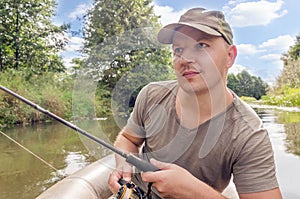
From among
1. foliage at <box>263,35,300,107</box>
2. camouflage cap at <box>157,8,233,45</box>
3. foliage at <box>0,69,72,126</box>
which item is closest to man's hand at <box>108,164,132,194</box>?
camouflage cap at <box>157,8,233,45</box>

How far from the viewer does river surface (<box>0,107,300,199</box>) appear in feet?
7.56

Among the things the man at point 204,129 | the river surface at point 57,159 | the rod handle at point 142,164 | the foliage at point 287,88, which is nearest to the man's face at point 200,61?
the man at point 204,129

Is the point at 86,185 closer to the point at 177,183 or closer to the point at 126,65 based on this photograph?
the point at 126,65

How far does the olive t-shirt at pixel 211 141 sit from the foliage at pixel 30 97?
17.0 feet

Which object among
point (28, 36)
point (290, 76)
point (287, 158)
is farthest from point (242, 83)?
point (290, 76)

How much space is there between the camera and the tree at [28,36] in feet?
33.9

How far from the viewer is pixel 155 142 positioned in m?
1.03

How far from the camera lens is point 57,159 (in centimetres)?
393

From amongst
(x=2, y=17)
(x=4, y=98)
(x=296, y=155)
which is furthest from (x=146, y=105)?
(x=2, y=17)

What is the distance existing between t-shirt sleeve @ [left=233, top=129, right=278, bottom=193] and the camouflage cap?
0.98 ft

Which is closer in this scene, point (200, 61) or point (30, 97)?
point (200, 61)

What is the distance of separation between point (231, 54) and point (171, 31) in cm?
20

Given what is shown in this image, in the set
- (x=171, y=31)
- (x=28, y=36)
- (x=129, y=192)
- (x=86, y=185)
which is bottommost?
(x=86, y=185)

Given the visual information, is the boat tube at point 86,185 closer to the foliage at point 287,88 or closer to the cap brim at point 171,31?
the cap brim at point 171,31
